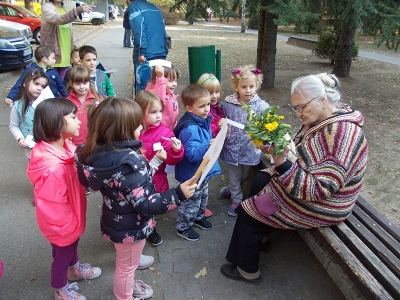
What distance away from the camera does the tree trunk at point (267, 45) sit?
25.2 feet

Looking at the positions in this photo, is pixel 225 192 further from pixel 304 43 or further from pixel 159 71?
pixel 304 43

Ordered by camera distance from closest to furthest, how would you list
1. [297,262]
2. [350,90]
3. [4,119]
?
[297,262]
[4,119]
[350,90]

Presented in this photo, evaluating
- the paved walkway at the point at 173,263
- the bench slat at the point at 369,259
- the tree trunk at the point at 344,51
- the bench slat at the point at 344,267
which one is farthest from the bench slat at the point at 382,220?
the tree trunk at the point at 344,51

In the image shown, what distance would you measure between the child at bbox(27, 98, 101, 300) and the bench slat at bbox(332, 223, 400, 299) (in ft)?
6.01

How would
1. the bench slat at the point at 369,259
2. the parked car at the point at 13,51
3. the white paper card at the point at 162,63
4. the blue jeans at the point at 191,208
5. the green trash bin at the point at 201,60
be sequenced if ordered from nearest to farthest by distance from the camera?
the bench slat at the point at 369,259 → the blue jeans at the point at 191,208 → the white paper card at the point at 162,63 → the green trash bin at the point at 201,60 → the parked car at the point at 13,51

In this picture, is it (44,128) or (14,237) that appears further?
(14,237)

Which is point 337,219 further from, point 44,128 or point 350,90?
point 350,90

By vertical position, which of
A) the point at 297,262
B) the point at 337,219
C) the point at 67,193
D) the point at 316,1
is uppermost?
the point at 316,1

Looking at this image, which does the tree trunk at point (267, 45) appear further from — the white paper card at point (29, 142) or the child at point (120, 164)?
the child at point (120, 164)

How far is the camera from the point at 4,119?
6293 millimetres

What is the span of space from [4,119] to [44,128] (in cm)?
485

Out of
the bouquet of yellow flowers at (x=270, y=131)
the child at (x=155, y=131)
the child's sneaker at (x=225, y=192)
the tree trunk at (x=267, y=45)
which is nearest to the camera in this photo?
the bouquet of yellow flowers at (x=270, y=131)

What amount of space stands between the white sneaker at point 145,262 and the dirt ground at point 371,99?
240cm

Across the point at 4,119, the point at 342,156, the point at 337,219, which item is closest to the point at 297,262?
the point at 337,219
